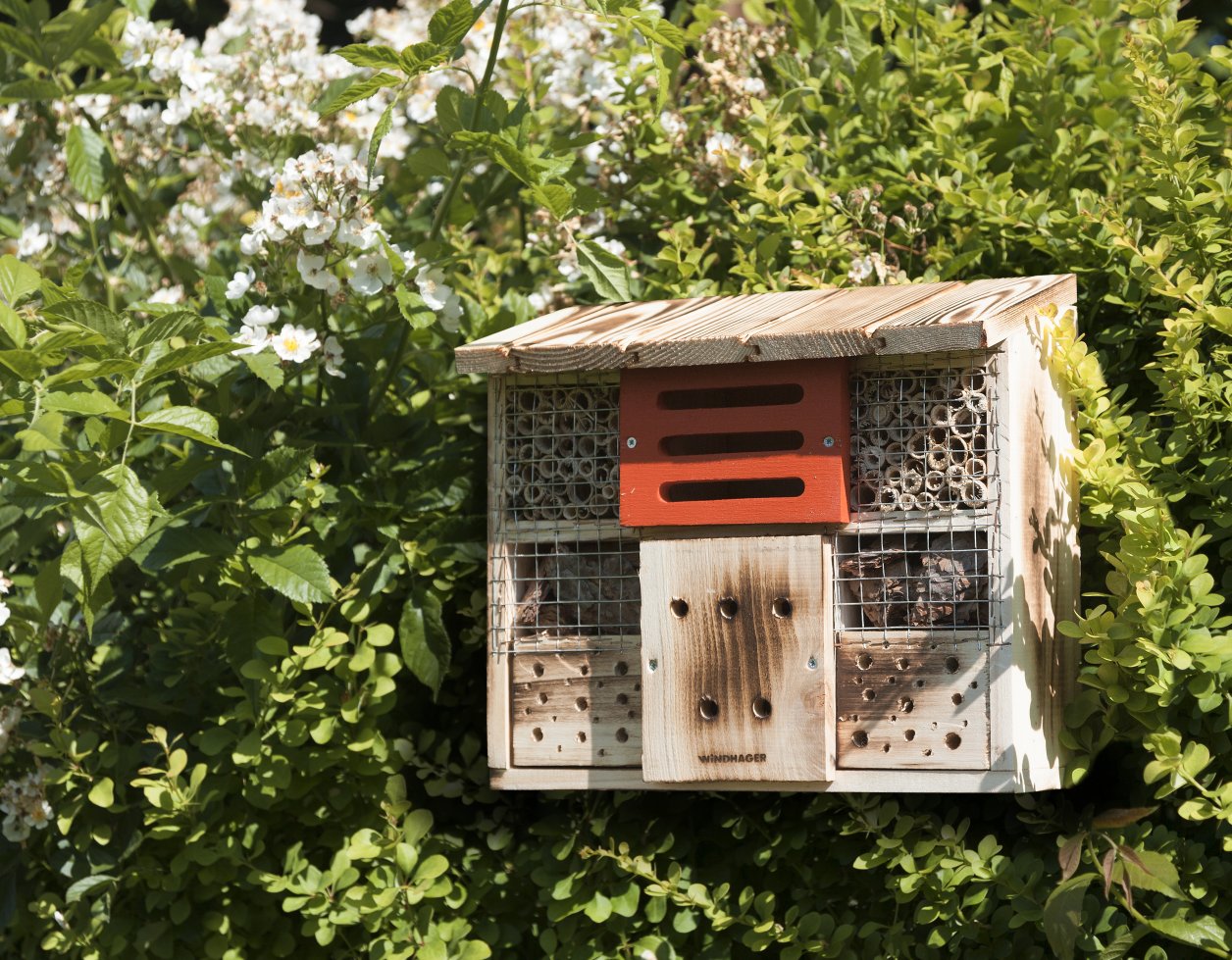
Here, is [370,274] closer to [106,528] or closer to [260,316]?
[260,316]

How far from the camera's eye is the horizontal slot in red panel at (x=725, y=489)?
6.40 feet

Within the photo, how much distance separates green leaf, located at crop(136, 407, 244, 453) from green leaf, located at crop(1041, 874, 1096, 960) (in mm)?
1190

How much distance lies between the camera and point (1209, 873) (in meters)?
1.80

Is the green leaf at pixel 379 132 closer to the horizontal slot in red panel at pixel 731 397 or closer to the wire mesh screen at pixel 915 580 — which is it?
the horizontal slot in red panel at pixel 731 397

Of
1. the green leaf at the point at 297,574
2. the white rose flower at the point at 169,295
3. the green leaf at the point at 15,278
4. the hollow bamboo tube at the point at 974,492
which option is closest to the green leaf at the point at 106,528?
the green leaf at the point at 297,574

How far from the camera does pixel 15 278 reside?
2.02m

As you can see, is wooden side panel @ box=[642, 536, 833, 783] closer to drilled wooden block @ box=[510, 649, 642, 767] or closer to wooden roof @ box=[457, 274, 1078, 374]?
drilled wooden block @ box=[510, 649, 642, 767]

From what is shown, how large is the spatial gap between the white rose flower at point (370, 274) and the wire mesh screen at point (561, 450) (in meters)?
0.26

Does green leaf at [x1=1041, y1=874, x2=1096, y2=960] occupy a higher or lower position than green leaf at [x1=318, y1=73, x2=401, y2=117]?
lower

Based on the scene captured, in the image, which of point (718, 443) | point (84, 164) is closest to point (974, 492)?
point (718, 443)

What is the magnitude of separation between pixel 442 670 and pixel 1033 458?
0.94 meters

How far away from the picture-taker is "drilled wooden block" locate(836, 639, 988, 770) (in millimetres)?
1828

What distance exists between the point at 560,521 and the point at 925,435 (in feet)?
1.77

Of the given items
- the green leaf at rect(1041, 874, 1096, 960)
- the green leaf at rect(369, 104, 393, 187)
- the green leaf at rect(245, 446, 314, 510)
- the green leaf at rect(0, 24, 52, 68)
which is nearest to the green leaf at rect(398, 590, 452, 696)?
the green leaf at rect(245, 446, 314, 510)
